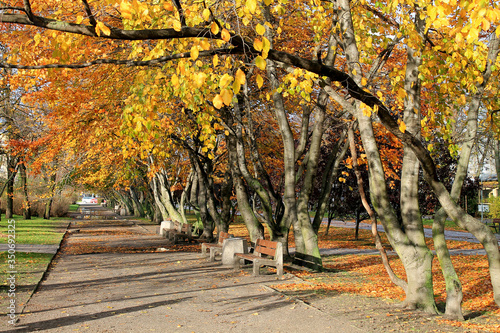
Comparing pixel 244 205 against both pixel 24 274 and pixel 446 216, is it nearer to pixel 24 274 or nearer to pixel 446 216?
pixel 24 274

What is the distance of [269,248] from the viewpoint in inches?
420

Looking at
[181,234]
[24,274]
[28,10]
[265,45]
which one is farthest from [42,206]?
[265,45]

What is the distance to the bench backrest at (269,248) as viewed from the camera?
394 inches

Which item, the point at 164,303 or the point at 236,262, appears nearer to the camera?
the point at 164,303

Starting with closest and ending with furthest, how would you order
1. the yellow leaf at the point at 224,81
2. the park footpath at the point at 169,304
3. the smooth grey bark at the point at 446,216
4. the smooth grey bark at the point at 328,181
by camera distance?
1. the yellow leaf at the point at 224,81
2. the park footpath at the point at 169,304
3. the smooth grey bark at the point at 446,216
4. the smooth grey bark at the point at 328,181

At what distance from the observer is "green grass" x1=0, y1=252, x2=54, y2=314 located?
7.56 m

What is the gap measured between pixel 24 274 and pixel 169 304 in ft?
15.1

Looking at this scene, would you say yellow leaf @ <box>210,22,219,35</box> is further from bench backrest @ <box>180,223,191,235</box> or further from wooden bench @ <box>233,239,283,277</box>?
bench backrest @ <box>180,223,191,235</box>

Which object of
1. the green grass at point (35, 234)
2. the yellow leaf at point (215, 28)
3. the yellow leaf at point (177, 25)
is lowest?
the green grass at point (35, 234)

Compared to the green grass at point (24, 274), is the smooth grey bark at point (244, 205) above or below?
above

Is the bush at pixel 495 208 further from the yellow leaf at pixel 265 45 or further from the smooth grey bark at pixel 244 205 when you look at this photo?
the yellow leaf at pixel 265 45

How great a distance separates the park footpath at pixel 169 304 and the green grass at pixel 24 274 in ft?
0.69

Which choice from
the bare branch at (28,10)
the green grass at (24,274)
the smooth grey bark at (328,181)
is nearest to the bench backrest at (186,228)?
the green grass at (24,274)

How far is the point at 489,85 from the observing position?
8.17 m
